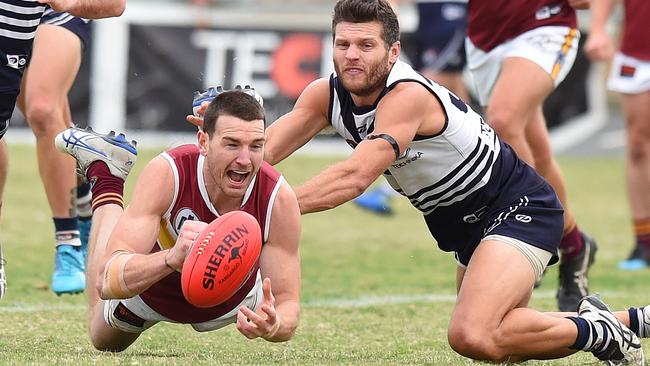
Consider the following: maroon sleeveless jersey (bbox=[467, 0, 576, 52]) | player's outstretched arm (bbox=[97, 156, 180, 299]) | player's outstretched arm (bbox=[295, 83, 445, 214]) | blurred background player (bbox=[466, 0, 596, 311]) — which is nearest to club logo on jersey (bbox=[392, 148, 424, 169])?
player's outstretched arm (bbox=[295, 83, 445, 214])

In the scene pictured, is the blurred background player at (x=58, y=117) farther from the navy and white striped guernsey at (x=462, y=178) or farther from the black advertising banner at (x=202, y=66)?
the black advertising banner at (x=202, y=66)

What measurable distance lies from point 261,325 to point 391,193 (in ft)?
24.7

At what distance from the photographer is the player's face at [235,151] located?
195 inches

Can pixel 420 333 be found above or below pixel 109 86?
above

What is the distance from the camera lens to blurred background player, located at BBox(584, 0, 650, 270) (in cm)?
A: 920

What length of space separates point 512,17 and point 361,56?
2423mm

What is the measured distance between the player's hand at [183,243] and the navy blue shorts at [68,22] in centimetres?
290

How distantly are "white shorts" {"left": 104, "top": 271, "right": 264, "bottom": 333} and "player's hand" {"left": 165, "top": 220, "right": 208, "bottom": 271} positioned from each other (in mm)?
759

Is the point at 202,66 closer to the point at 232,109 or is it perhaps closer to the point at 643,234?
the point at 643,234

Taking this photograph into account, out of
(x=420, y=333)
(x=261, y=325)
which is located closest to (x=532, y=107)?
(x=420, y=333)

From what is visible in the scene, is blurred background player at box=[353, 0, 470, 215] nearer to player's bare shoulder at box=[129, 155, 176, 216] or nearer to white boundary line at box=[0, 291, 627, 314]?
white boundary line at box=[0, 291, 627, 314]

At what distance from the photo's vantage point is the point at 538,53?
754 cm

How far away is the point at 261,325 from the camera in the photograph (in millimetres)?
4711

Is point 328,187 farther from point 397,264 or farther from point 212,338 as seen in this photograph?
point 397,264
